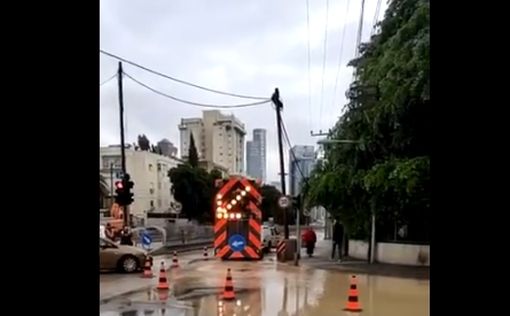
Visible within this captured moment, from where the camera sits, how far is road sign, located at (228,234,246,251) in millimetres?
20234

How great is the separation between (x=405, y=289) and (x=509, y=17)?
37.0 feet

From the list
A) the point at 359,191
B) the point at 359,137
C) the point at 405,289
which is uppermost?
the point at 359,137

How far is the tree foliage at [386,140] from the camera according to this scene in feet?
45.4

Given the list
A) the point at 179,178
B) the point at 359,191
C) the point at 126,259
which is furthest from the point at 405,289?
the point at 179,178

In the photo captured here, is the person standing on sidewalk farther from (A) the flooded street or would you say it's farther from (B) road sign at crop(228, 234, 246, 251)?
(A) the flooded street

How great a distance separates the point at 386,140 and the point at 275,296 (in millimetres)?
6836

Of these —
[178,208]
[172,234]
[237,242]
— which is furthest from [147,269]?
[178,208]

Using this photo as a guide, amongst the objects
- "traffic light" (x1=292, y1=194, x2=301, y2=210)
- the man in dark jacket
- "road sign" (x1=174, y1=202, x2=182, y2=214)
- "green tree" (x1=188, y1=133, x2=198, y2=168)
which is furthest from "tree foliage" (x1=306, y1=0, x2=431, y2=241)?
"green tree" (x1=188, y1=133, x2=198, y2=168)

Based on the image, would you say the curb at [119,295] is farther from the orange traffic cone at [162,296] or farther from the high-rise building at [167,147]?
the high-rise building at [167,147]

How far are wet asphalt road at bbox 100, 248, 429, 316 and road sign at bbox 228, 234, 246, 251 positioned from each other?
3247mm

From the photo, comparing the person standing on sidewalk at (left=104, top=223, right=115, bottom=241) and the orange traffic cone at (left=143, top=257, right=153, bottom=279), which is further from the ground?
the person standing on sidewalk at (left=104, top=223, right=115, bottom=241)

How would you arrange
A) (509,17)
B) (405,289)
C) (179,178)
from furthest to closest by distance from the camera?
1. (179,178)
2. (405,289)
3. (509,17)
